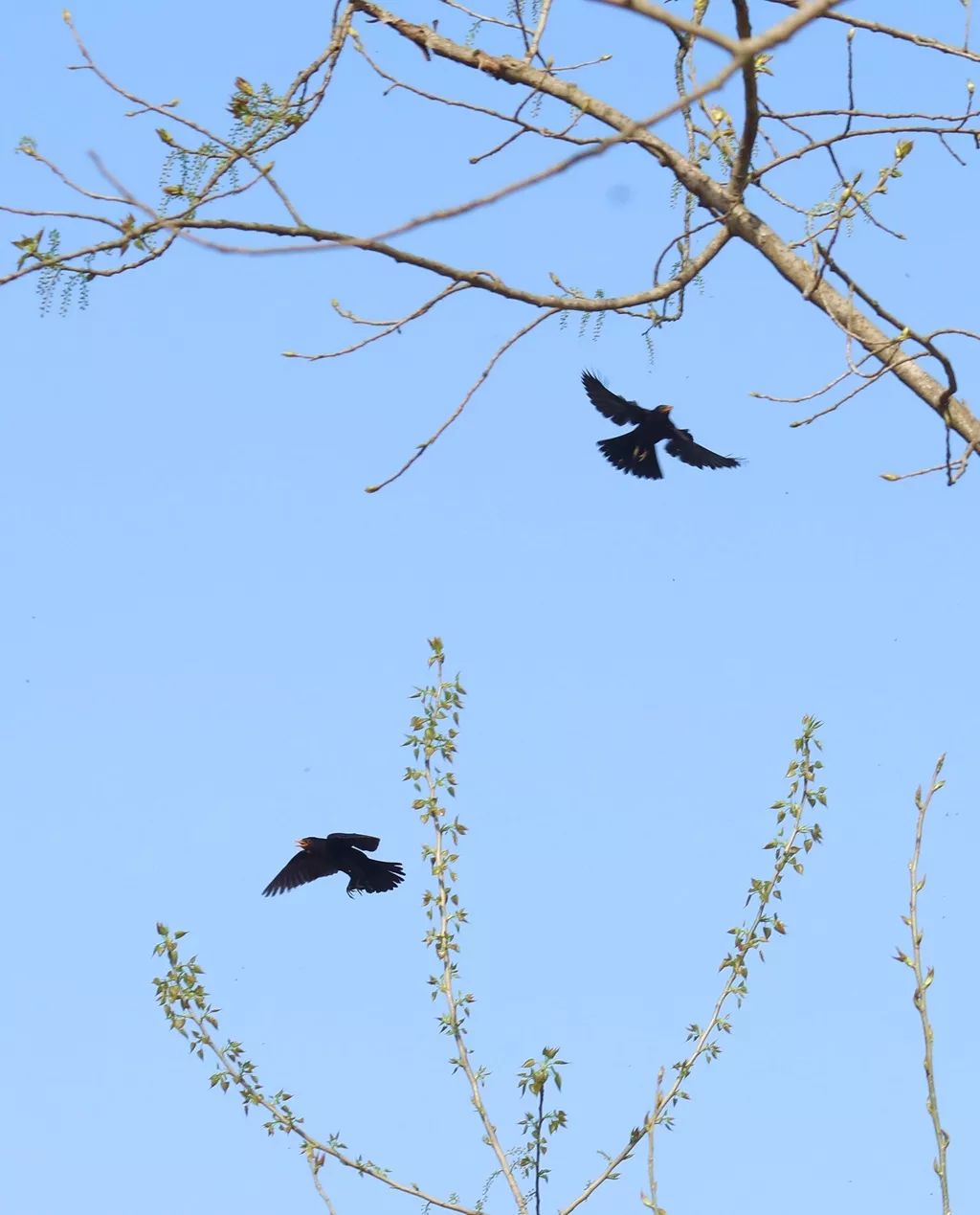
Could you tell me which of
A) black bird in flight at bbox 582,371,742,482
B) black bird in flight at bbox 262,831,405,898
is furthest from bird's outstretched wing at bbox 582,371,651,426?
black bird in flight at bbox 262,831,405,898

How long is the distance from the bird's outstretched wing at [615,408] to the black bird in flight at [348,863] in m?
2.20

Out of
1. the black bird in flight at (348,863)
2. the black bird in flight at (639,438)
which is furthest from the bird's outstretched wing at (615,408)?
the black bird in flight at (348,863)

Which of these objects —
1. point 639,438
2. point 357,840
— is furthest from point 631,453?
point 357,840

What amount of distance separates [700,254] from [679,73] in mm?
540

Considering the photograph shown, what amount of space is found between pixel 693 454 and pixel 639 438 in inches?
11.7

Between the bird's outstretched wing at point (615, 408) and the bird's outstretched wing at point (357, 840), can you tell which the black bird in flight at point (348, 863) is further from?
the bird's outstretched wing at point (615, 408)

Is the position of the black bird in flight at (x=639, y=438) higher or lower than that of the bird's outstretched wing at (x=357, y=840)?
higher

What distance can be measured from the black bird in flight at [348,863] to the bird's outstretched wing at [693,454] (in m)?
2.24

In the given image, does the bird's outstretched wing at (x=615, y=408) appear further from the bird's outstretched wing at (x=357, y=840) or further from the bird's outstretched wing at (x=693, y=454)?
the bird's outstretched wing at (x=357, y=840)

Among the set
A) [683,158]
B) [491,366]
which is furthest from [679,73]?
[491,366]

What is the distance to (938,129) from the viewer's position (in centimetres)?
442

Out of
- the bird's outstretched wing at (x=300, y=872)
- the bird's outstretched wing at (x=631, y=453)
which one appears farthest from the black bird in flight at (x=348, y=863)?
the bird's outstretched wing at (x=631, y=453)

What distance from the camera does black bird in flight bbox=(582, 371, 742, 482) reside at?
7.48 metres

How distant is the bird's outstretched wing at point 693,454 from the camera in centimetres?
757
